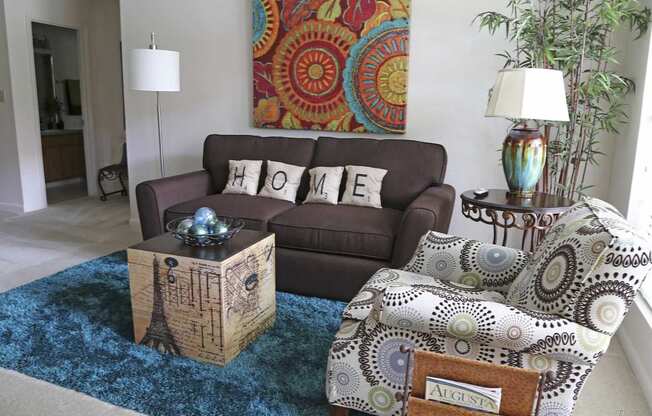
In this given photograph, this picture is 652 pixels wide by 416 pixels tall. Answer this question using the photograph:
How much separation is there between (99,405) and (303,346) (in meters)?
0.90

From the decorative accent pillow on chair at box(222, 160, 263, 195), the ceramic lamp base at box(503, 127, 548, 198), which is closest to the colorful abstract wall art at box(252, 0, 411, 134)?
the decorative accent pillow on chair at box(222, 160, 263, 195)

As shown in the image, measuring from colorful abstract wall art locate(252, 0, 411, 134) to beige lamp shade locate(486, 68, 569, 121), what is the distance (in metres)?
1.25

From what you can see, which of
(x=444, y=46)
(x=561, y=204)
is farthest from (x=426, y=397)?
(x=444, y=46)

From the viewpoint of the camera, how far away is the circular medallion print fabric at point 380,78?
3.54 metres

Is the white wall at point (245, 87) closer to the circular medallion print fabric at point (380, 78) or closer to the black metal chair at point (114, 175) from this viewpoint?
the circular medallion print fabric at point (380, 78)

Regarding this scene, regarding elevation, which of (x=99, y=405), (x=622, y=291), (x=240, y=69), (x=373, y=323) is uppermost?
(x=240, y=69)

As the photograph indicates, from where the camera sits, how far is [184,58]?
4.21 m

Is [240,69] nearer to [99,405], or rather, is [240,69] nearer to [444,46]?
[444,46]

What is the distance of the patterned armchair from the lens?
1379mm

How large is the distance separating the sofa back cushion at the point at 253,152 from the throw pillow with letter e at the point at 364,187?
1.29 feet

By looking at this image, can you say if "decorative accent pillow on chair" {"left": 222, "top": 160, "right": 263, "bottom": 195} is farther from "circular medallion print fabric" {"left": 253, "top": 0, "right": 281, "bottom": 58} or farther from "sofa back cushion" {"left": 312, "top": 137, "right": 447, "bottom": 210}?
"circular medallion print fabric" {"left": 253, "top": 0, "right": 281, "bottom": 58}

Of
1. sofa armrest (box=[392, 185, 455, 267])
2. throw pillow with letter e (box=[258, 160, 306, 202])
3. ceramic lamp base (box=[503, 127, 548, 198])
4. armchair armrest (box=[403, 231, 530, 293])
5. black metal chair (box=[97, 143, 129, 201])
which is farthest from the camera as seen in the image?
black metal chair (box=[97, 143, 129, 201])

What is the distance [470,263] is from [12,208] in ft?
15.7

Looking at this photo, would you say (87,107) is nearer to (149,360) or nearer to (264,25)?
(264,25)
